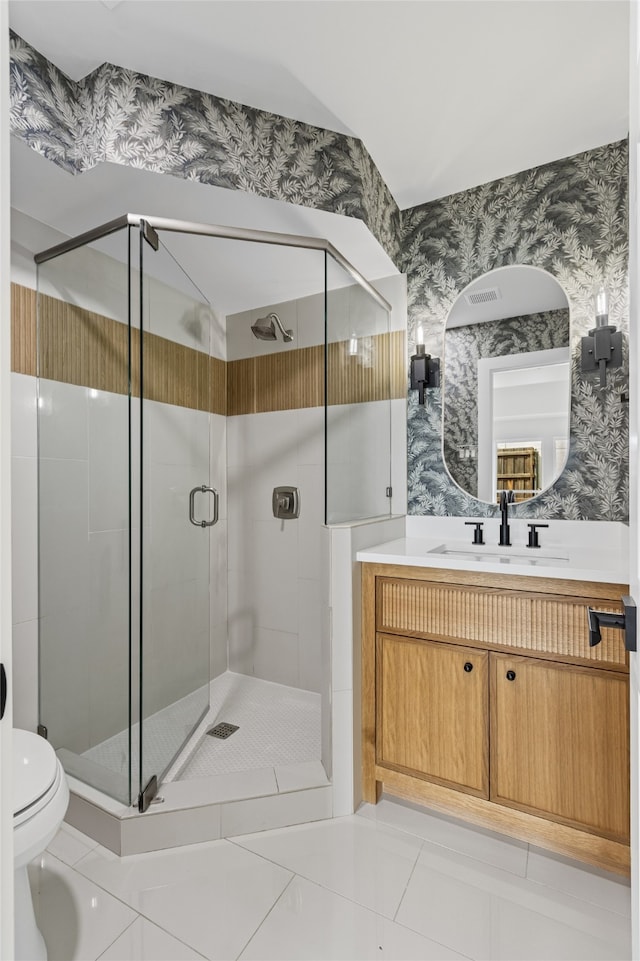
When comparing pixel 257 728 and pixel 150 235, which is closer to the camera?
pixel 150 235

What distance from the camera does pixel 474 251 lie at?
2238mm

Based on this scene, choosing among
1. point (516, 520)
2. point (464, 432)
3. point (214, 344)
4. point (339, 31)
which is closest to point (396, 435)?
point (464, 432)

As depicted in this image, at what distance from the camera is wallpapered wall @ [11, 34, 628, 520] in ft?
5.24

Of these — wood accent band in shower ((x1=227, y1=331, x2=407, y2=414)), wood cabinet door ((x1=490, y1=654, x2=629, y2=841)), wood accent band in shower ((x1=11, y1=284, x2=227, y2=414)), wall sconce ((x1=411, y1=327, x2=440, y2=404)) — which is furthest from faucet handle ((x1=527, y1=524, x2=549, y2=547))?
wood accent band in shower ((x1=11, y1=284, x2=227, y2=414))

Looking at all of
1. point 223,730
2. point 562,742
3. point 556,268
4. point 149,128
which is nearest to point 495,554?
point 562,742

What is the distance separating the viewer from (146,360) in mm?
1798

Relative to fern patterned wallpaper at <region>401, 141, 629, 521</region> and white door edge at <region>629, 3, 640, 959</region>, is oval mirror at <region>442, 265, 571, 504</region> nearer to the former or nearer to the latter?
fern patterned wallpaper at <region>401, 141, 629, 521</region>

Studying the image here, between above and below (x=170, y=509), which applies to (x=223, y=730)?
below

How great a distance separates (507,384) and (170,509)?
1.55 metres

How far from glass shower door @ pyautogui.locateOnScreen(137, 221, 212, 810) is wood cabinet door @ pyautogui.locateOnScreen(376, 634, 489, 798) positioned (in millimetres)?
839

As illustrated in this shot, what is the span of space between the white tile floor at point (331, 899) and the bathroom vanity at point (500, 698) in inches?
4.8

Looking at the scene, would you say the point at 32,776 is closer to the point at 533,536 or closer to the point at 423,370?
the point at 533,536

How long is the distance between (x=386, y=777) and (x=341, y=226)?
7.05 feet

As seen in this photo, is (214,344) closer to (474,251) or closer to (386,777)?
(474,251)
